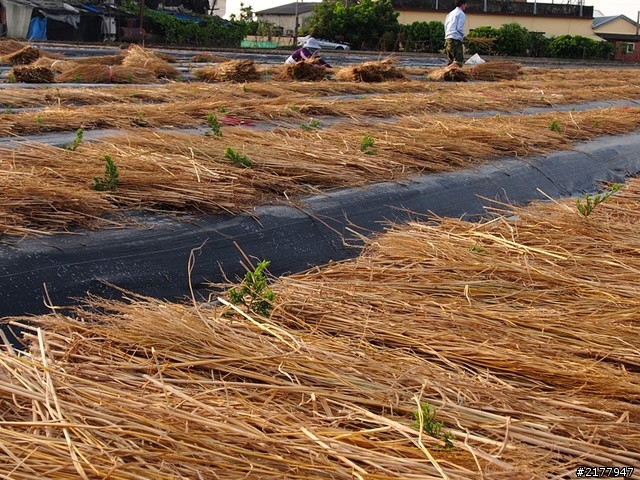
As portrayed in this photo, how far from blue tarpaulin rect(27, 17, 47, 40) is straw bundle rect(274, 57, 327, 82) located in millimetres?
17528

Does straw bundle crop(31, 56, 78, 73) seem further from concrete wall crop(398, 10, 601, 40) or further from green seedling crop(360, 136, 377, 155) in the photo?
concrete wall crop(398, 10, 601, 40)

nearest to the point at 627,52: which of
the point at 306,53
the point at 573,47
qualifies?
the point at 573,47

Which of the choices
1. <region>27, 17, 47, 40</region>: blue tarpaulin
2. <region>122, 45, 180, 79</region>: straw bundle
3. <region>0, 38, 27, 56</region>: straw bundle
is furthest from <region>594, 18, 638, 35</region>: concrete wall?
<region>122, 45, 180, 79</region>: straw bundle

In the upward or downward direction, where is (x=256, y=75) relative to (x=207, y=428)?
upward

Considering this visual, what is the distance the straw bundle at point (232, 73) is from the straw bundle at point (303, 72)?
45cm

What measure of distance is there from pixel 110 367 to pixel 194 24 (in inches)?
1136

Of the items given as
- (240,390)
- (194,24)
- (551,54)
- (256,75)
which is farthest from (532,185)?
(551,54)

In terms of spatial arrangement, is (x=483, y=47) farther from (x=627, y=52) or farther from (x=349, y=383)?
(x=349, y=383)

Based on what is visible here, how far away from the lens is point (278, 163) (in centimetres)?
414

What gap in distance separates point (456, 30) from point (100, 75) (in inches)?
297

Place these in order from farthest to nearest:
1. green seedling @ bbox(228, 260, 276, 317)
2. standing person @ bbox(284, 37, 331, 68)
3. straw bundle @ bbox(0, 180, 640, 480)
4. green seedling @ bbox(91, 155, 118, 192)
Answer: standing person @ bbox(284, 37, 331, 68) < green seedling @ bbox(91, 155, 118, 192) < green seedling @ bbox(228, 260, 276, 317) < straw bundle @ bbox(0, 180, 640, 480)

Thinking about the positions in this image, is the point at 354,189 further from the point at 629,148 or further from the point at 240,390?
the point at 629,148

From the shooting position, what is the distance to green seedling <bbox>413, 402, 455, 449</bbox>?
1788 mm

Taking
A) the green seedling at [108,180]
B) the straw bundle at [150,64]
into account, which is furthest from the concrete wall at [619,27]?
the green seedling at [108,180]
